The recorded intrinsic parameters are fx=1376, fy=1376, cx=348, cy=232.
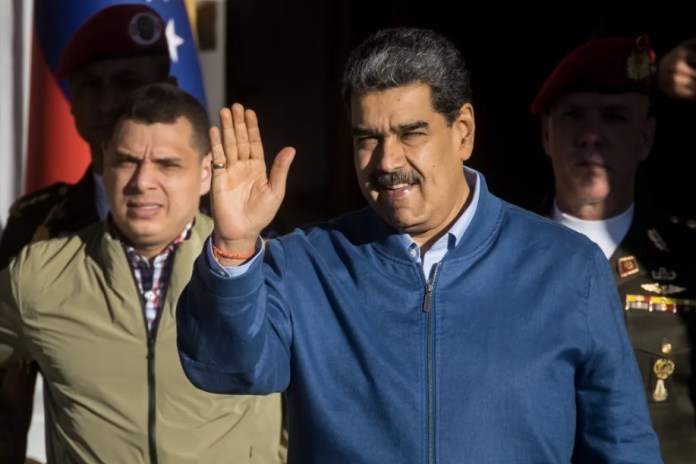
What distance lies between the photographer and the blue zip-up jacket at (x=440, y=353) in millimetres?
2711

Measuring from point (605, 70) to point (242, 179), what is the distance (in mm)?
1924

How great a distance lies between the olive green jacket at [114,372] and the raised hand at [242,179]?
1209mm

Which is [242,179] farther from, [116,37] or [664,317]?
[116,37]

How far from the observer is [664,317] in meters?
4.04

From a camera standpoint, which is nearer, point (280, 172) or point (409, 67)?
point (280, 172)

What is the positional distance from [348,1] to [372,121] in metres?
2.70

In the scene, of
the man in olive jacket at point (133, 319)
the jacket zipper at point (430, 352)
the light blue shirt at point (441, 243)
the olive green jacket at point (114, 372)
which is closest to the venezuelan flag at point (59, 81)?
the man in olive jacket at point (133, 319)

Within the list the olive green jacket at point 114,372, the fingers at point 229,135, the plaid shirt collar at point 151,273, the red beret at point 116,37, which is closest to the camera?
the fingers at point 229,135

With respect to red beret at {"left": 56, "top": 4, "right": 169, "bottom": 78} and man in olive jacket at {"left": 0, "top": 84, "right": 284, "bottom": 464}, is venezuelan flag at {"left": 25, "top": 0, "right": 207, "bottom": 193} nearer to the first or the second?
red beret at {"left": 56, "top": 4, "right": 169, "bottom": 78}

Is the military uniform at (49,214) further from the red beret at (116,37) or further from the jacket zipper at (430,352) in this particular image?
the jacket zipper at (430,352)

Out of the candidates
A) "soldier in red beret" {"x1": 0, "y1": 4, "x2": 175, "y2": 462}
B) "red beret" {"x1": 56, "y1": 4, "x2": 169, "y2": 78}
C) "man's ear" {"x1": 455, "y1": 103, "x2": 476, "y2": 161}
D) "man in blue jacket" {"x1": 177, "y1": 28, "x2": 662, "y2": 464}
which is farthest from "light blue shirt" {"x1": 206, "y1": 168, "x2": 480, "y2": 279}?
"red beret" {"x1": 56, "y1": 4, "x2": 169, "y2": 78}

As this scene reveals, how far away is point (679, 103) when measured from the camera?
16.6ft

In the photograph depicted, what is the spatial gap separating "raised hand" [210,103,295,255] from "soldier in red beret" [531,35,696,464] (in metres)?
1.68

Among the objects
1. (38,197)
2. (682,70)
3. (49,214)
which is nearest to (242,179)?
(682,70)
